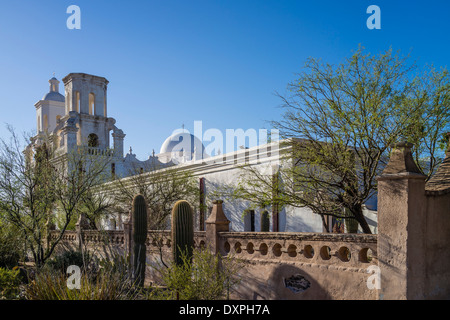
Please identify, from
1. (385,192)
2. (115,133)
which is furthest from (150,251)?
(115,133)

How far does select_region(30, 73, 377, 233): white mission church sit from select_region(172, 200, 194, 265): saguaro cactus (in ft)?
19.9

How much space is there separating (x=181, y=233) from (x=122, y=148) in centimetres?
2892

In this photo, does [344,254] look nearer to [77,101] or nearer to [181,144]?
[77,101]

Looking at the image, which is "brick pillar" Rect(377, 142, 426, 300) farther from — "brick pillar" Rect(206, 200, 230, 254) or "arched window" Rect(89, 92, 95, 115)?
"arched window" Rect(89, 92, 95, 115)

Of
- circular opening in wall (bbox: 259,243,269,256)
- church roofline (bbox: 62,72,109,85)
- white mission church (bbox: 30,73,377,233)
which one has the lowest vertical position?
circular opening in wall (bbox: 259,243,269,256)

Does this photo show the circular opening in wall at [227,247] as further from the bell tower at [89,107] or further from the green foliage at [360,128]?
the bell tower at [89,107]

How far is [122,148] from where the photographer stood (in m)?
38.2

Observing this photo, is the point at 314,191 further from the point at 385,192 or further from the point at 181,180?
the point at 181,180

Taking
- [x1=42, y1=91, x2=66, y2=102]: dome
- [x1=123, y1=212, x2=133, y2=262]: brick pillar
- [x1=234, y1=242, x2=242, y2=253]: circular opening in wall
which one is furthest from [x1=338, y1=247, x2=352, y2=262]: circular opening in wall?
[x1=42, y1=91, x2=66, y2=102]: dome

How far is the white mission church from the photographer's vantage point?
57.0 feet

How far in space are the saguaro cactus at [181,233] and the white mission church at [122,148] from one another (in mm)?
6075

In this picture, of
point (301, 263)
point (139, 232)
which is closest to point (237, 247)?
point (301, 263)

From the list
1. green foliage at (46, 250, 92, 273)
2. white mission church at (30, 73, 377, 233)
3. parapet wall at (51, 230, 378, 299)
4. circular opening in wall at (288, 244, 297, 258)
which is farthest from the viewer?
white mission church at (30, 73, 377, 233)
